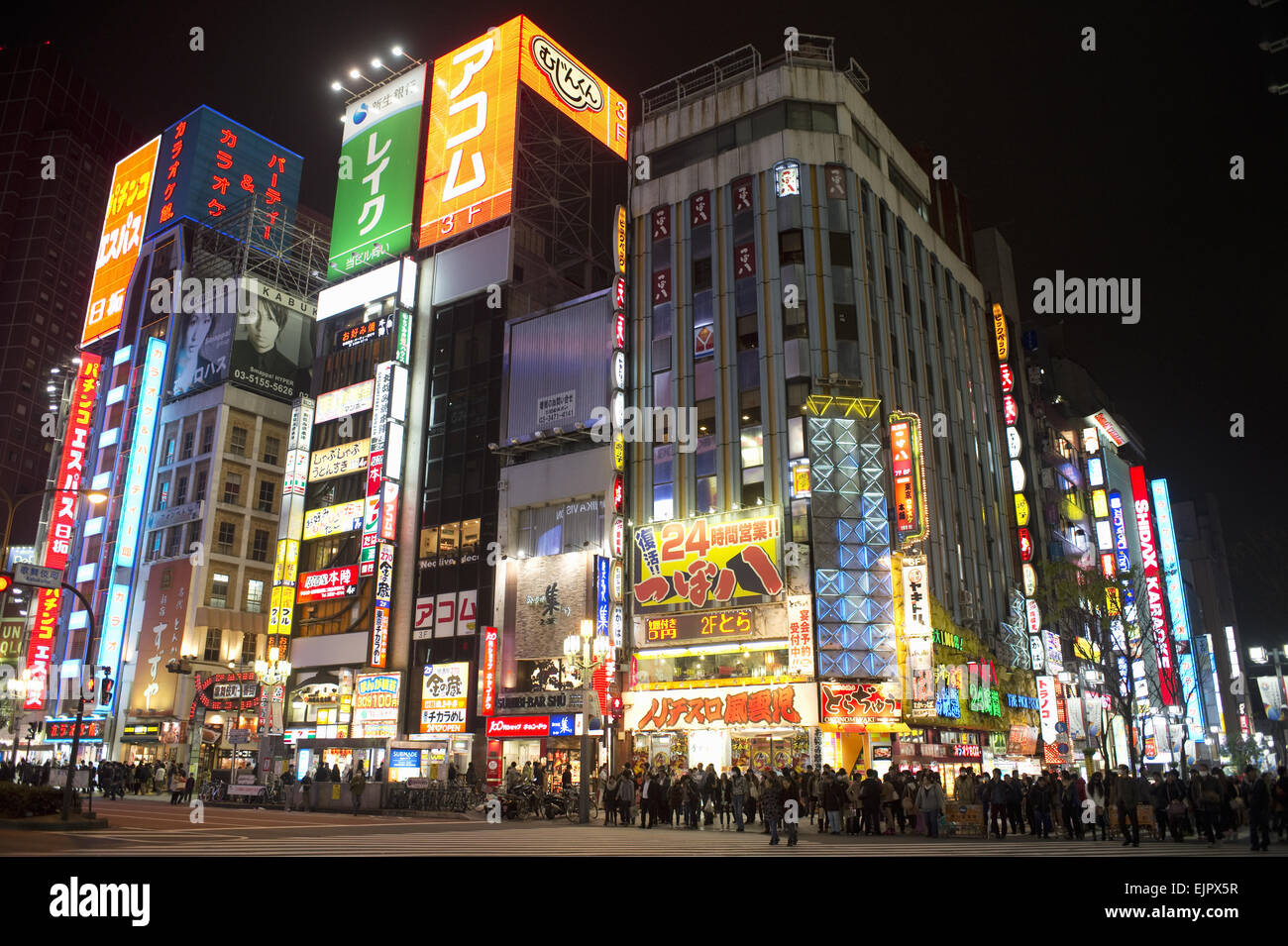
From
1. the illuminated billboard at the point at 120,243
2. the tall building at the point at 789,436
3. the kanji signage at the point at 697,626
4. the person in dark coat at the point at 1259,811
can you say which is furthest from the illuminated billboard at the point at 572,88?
the person in dark coat at the point at 1259,811

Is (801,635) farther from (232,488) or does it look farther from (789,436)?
(232,488)

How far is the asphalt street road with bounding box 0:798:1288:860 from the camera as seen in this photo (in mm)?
15781

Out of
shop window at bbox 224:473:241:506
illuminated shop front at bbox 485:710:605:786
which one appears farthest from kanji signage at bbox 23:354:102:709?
illuminated shop front at bbox 485:710:605:786

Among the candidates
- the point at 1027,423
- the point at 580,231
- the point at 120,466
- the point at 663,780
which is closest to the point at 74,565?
the point at 120,466

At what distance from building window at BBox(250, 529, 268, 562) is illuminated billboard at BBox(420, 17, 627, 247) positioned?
22.3m

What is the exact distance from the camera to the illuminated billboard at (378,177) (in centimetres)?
5656

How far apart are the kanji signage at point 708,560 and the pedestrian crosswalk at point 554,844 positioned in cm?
1285

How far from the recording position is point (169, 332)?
214ft

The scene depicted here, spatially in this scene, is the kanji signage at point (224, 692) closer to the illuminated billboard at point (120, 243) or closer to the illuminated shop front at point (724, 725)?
the illuminated shop front at point (724, 725)

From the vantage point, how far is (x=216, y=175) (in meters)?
72.2

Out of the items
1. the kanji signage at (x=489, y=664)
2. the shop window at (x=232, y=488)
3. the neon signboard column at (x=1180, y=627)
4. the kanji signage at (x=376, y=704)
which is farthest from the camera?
the neon signboard column at (x=1180, y=627)

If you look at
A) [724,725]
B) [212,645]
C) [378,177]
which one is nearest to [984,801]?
[724,725]
